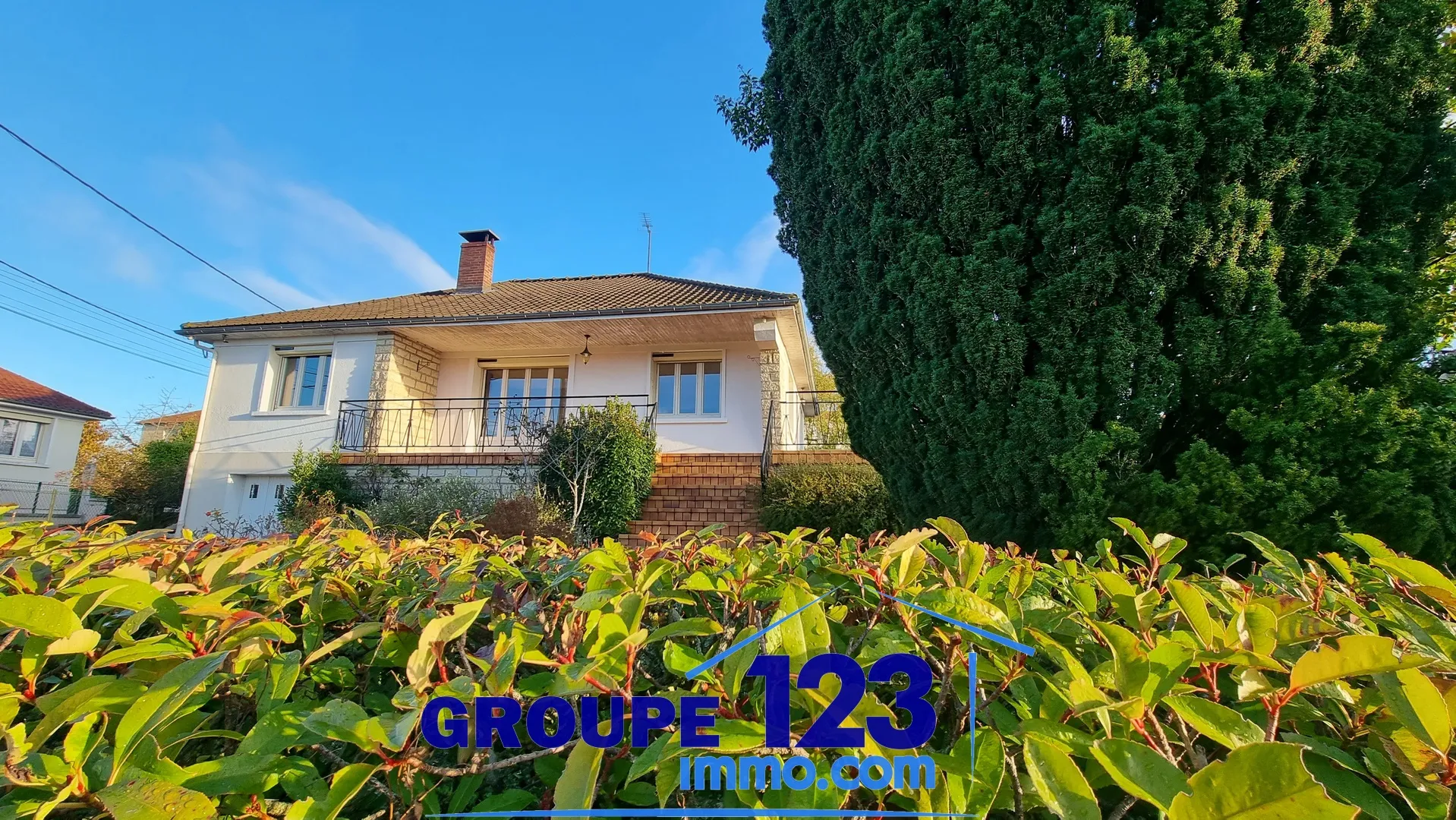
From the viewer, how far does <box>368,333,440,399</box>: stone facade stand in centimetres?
1156

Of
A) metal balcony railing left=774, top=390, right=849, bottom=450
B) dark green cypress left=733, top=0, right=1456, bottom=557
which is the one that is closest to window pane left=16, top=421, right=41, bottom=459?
metal balcony railing left=774, top=390, right=849, bottom=450

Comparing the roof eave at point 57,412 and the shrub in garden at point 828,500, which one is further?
the roof eave at point 57,412

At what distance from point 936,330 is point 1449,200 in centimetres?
260

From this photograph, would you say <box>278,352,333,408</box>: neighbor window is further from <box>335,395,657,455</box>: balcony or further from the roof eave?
the roof eave

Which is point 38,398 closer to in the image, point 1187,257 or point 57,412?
point 57,412

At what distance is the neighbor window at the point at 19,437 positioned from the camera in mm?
21156

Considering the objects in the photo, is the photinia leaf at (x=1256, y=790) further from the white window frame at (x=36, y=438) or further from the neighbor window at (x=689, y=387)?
the white window frame at (x=36, y=438)

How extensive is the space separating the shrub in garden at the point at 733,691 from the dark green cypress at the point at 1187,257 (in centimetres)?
247

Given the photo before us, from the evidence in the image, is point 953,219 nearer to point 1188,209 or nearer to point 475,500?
point 1188,209

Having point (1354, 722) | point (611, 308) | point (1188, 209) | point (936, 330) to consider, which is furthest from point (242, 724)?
point (611, 308)

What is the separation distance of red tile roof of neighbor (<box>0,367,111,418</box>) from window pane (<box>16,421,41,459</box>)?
2.56 feet

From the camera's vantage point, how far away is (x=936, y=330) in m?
3.65

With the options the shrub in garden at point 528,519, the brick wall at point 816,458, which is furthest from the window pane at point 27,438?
the brick wall at point 816,458

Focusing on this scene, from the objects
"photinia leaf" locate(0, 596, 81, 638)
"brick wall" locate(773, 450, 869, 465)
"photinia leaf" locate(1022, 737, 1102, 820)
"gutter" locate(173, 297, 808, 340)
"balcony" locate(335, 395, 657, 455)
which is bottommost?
"photinia leaf" locate(1022, 737, 1102, 820)
